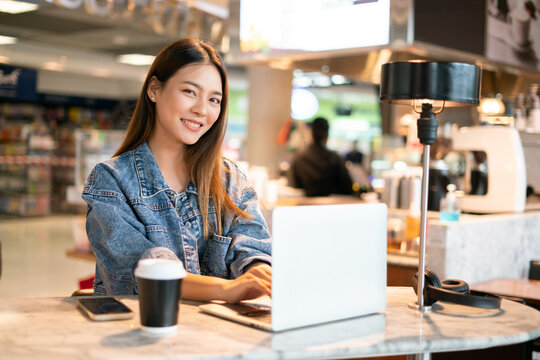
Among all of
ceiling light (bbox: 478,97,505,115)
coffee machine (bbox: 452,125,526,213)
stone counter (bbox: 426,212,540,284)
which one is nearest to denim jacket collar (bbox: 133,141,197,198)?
stone counter (bbox: 426,212,540,284)

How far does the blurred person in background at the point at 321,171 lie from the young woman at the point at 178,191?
141 inches

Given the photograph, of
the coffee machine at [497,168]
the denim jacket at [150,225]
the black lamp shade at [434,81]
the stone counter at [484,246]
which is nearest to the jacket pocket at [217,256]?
the denim jacket at [150,225]

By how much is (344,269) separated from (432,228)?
1.63m

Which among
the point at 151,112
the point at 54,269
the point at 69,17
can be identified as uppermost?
the point at 69,17

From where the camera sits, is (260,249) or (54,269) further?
(54,269)

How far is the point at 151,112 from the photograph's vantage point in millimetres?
2018

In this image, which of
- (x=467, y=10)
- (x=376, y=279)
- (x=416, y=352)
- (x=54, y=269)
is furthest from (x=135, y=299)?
(x=54, y=269)

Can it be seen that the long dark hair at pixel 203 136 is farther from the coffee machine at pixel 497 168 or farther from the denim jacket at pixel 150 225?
the coffee machine at pixel 497 168

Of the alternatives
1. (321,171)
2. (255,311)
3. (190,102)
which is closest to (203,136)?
(190,102)

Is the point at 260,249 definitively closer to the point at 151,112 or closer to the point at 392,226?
the point at 151,112

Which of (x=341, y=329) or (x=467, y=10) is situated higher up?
(x=467, y=10)

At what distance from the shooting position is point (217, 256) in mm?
1933

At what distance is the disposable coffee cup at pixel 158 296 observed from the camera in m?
1.28

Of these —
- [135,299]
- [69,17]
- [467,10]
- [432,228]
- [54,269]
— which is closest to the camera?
[135,299]
